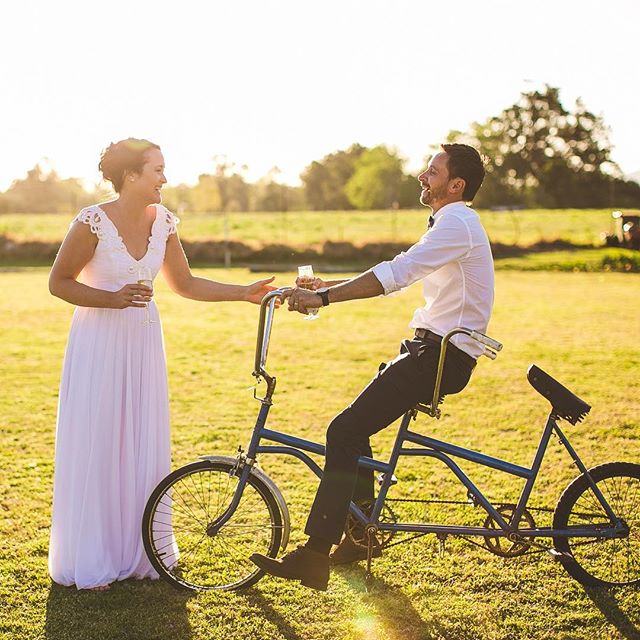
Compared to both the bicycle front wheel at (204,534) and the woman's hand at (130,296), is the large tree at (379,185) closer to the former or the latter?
the bicycle front wheel at (204,534)

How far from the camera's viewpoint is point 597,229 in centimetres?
4703

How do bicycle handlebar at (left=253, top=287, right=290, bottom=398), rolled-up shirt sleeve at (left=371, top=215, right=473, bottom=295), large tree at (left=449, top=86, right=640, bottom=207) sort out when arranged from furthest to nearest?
large tree at (left=449, top=86, right=640, bottom=207), bicycle handlebar at (left=253, top=287, right=290, bottom=398), rolled-up shirt sleeve at (left=371, top=215, right=473, bottom=295)

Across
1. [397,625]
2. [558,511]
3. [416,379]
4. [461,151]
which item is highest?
[461,151]

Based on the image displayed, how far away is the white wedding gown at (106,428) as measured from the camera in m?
4.55

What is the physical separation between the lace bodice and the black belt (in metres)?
1.56

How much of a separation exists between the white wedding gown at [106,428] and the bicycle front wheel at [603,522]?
227 centimetres

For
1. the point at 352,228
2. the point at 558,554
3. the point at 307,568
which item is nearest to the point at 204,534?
the point at 307,568

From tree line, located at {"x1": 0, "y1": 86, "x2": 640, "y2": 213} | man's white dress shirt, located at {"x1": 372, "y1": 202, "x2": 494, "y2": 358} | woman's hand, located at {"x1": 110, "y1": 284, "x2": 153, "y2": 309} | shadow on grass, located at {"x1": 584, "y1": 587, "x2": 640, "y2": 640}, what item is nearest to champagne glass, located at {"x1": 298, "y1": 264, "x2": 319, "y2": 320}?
man's white dress shirt, located at {"x1": 372, "y1": 202, "x2": 494, "y2": 358}

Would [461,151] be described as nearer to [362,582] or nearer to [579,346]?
[362,582]

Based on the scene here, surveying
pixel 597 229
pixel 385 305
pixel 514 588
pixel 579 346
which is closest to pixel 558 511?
pixel 514 588

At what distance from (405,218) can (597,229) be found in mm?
12441

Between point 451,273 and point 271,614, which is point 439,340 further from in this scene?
point 271,614

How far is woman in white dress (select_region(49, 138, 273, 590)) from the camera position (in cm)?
445

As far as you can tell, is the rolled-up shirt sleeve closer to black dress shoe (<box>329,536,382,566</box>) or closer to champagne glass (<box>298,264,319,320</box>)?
champagne glass (<box>298,264,319,320</box>)
